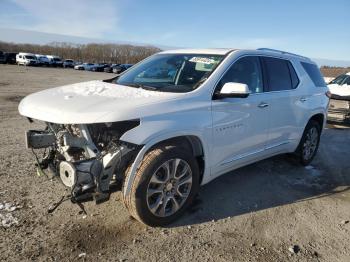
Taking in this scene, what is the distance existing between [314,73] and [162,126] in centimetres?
398

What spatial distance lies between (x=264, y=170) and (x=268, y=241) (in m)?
2.37

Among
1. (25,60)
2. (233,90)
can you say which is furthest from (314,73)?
(25,60)

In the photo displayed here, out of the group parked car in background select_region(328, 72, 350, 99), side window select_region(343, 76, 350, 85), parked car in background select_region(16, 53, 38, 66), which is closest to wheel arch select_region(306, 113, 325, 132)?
parked car in background select_region(328, 72, 350, 99)

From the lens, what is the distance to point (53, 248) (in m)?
3.46

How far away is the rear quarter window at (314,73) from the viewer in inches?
246

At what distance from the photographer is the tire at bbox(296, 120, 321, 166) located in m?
6.24

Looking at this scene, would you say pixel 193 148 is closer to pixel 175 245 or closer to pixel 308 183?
pixel 175 245

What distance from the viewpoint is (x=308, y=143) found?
251 inches

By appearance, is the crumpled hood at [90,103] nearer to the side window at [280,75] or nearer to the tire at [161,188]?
the tire at [161,188]

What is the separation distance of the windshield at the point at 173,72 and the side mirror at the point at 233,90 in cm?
27

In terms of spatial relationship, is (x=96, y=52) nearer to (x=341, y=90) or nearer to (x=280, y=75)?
(x=341, y=90)

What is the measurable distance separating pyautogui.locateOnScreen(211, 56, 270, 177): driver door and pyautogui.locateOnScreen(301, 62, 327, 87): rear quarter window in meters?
1.64

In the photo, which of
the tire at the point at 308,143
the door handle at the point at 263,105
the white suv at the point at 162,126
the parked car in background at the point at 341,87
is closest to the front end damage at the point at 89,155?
the white suv at the point at 162,126

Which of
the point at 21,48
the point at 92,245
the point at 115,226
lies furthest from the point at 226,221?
the point at 21,48
